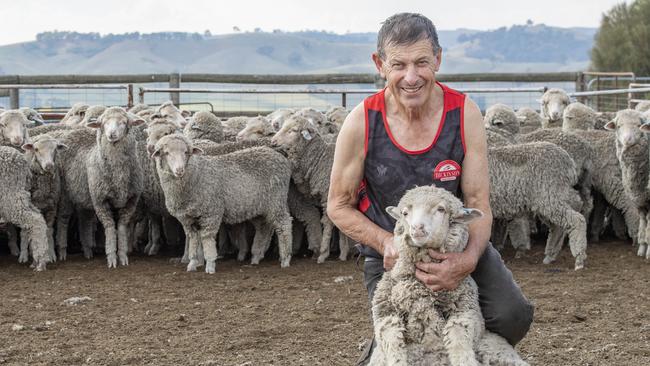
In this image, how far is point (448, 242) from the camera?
419 centimetres

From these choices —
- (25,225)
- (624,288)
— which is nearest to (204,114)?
(25,225)

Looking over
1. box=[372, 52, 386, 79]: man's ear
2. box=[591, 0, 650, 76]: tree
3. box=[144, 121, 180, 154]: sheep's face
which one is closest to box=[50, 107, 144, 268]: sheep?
box=[144, 121, 180, 154]: sheep's face

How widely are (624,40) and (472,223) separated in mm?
41256

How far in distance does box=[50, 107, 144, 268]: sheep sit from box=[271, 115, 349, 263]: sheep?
151cm

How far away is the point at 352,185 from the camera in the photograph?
4543 mm

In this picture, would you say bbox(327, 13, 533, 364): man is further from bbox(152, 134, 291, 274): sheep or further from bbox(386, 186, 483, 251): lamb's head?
bbox(152, 134, 291, 274): sheep

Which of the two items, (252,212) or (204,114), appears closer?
(252,212)

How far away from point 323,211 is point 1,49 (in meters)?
146

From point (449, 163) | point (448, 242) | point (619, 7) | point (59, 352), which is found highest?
point (619, 7)

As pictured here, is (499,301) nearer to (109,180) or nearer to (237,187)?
(237,187)

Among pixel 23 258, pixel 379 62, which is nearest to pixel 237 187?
pixel 23 258

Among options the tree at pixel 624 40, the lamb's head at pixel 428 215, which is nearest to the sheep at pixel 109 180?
the lamb's head at pixel 428 215

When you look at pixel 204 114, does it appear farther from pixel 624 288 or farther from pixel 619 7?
pixel 619 7

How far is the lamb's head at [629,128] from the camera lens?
9523 millimetres
